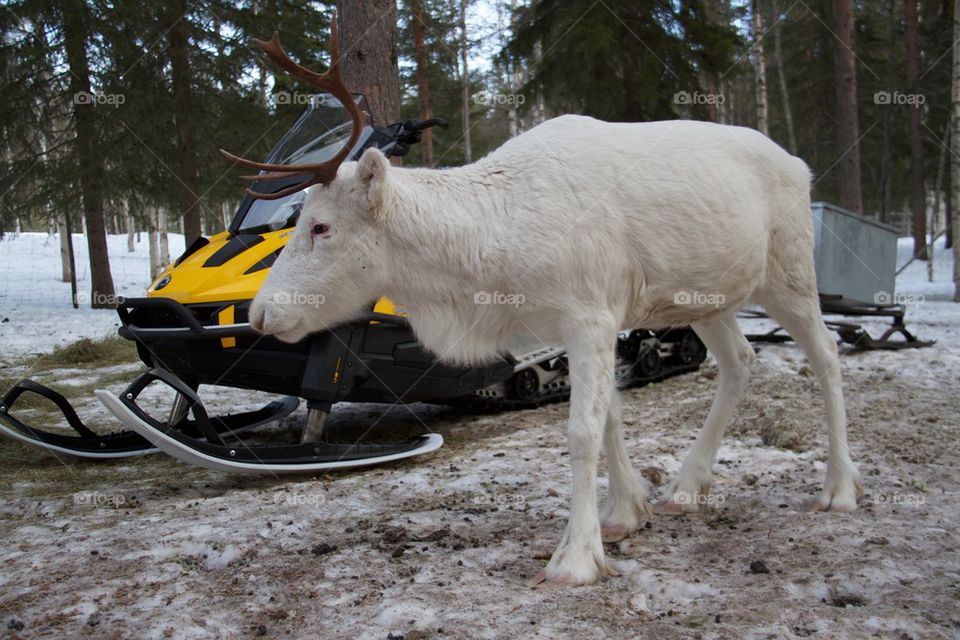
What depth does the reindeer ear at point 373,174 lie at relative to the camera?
335cm

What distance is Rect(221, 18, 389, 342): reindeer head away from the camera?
11.5 feet

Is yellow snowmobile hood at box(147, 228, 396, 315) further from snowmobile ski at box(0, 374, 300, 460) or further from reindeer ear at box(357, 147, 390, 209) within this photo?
reindeer ear at box(357, 147, 390, 209)

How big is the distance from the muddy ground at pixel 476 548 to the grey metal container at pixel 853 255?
4.38 m

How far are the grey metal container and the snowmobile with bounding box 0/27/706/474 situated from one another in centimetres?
576

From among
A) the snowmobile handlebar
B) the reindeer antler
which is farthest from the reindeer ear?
the snowmobile handlebar

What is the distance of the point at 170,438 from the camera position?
4301mm

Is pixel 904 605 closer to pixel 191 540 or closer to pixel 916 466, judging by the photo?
pixel 916 466

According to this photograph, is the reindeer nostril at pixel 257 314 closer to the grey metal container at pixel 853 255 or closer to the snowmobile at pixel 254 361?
the snowmobile at pixel 254 361

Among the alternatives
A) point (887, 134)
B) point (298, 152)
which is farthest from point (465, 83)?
point (298, 152)

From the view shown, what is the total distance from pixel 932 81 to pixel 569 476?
74.2ft

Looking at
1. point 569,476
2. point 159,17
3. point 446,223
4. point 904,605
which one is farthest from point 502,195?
A: point 159,17

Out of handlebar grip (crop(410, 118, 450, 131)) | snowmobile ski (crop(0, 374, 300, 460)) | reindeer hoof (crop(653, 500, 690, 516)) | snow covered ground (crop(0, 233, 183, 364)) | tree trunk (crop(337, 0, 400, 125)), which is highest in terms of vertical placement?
tree trunk (crop(337, 0, 400, 125))

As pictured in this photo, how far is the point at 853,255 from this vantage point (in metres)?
10.1

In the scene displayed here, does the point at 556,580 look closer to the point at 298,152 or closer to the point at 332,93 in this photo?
the point at 332,93
